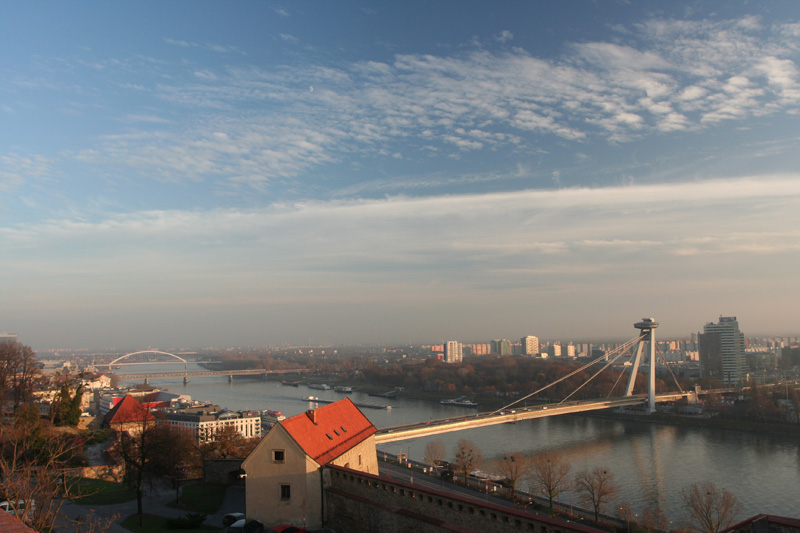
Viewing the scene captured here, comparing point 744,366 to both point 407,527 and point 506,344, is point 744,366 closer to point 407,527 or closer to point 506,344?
point 407,527

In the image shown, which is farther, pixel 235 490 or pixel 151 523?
pixel 235 490

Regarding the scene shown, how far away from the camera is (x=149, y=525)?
5.86 metres

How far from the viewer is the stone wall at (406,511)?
4039mm

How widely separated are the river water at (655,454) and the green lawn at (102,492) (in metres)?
8.07

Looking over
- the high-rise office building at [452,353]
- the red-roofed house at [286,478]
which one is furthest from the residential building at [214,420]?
the high-rise office building at [452,353]

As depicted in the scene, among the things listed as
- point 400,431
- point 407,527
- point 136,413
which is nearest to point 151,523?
point 407,527

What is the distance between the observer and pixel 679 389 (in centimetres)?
2998

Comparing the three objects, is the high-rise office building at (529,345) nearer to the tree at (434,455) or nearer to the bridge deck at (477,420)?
the bridge deck at (477,420)

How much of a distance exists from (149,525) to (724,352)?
44.0 metres

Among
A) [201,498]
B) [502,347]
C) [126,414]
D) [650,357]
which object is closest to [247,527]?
[201,498]

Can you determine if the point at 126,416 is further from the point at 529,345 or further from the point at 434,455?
the point at 529,345

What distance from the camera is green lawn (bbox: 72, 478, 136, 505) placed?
691cm

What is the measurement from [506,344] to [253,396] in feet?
207

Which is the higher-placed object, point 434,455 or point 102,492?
point 102,492
